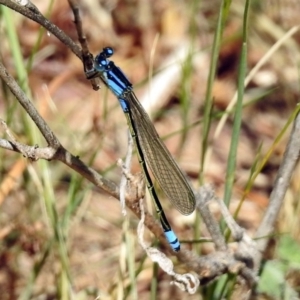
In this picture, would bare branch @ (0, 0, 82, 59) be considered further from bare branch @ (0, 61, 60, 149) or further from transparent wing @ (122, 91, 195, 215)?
transparent wing @ (122, 91, 195, 215)

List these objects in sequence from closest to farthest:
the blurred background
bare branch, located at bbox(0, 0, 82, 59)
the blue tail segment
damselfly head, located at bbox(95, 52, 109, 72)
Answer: bare branch, located at bbox(0, 0, 82, 59) → damselfly head, located at bbox(95, 52, 109, 72) → the blue tail segment → the blurred background

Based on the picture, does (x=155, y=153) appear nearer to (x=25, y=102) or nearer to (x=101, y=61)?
(x=101, y=61)

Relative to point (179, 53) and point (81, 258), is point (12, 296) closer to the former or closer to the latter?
point (81, 258)

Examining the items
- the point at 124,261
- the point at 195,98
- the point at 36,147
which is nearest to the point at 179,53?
the point at 195,98

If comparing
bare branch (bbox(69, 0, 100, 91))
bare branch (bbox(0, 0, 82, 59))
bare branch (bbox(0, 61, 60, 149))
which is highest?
bare branch (bbox(69, 0, 100, 91))

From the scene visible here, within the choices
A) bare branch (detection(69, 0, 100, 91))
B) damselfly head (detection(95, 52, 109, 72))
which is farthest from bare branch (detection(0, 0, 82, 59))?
damselfly head (detection(95, 52, 109, 72))

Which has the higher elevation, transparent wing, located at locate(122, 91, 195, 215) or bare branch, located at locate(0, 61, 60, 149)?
transparent wing, located at locate(122, 91, 195, 215)

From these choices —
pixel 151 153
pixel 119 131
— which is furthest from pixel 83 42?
pixel 119 131

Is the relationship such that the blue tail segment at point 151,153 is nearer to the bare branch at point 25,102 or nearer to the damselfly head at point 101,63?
the damselfly head at point 101,63

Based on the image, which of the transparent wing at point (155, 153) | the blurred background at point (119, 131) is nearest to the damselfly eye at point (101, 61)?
the transparent wing at point (155, 153)

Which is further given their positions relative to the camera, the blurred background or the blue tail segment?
the blurred background
